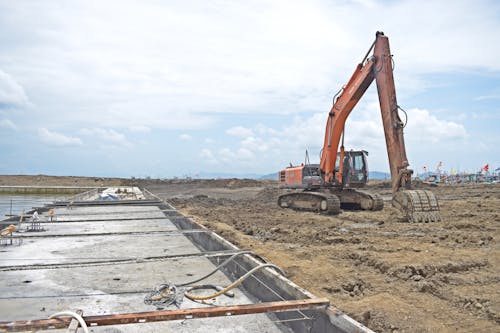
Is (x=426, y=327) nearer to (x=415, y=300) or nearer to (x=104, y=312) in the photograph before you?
(x=415, y=300)

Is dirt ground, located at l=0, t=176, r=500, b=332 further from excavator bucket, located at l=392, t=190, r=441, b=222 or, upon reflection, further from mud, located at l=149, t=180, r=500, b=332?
excavator bucket, located at l=392, t=190, r=441, b=222

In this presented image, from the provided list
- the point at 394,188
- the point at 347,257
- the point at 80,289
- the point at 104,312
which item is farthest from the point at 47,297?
the point at 394,188

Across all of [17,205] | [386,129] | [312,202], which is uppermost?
[386,129]

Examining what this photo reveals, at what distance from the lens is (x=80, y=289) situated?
5.22 metres

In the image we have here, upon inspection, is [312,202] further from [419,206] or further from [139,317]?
[139,317]

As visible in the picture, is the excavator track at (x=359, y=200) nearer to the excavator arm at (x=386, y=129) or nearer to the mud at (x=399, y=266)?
the excavator arm at (x=386, y=129)

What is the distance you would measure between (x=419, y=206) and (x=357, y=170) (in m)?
4.36

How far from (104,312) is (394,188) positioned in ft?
33.1

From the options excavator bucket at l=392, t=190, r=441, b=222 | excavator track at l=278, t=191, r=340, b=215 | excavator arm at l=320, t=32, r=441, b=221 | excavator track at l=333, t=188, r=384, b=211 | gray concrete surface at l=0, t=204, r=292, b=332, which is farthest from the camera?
excavator track at l=333, t=188, r=384, b=211

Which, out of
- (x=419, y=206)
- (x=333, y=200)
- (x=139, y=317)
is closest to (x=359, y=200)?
(x=333, y=200)

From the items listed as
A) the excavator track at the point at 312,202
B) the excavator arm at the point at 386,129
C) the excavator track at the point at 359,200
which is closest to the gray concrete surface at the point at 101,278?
the excavator arm at the point at 386,129

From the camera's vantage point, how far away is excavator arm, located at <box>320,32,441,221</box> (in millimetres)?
11992

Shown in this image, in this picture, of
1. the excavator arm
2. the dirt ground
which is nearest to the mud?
the dirt ground

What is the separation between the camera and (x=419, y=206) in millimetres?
11883
